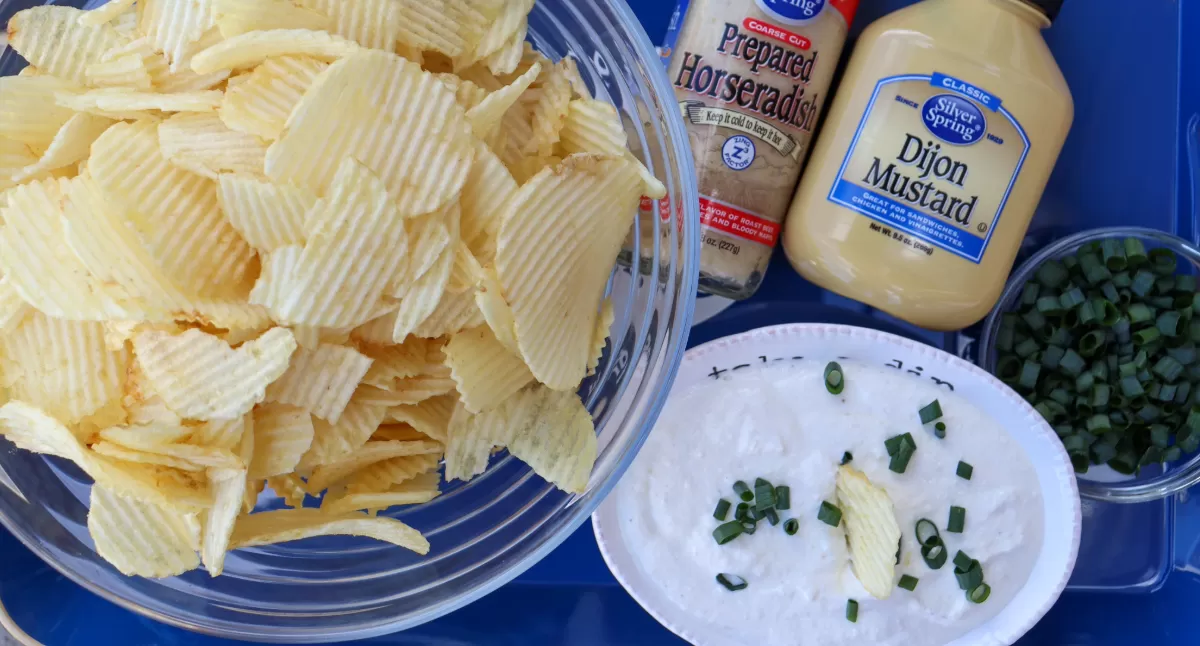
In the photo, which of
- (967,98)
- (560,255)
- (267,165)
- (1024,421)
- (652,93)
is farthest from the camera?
(1024,421)

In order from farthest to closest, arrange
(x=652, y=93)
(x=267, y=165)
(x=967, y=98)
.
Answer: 1. (x=967, y=98)
2. (x=652, y=93)
3. (x=267, y=165)

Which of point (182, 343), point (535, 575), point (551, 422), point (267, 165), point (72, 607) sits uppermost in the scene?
point (267, 165)

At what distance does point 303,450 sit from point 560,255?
0.89 feet

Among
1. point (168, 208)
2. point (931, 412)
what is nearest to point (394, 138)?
point (168, 208)

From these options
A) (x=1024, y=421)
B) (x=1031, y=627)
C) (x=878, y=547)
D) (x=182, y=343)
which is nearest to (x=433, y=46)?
(x=182, y=343)

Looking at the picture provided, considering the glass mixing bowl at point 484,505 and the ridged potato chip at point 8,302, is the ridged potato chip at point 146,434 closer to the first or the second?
the ridged potato chip at point 8,302

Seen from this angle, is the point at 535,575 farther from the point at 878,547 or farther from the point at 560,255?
the point at 560,255

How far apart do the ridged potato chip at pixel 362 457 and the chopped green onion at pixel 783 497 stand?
46cm

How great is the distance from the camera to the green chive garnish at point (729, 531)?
1060mm

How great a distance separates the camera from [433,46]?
71cm

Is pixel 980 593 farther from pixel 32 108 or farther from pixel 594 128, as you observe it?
pixel 32 108

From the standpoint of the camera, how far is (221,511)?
2.29ft

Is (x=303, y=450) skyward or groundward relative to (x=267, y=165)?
groundward

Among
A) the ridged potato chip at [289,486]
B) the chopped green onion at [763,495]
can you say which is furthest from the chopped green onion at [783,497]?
the ridged potato chip at [289,486]
